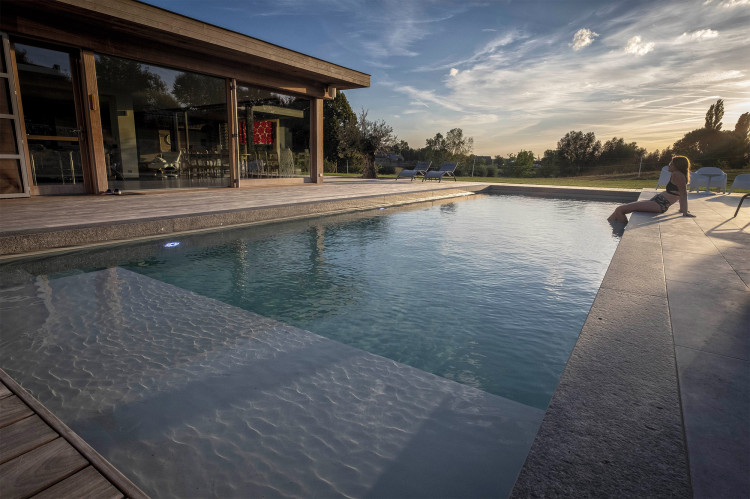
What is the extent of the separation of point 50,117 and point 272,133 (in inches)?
199

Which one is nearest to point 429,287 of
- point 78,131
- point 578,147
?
point 78,131

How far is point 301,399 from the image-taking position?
174 cm

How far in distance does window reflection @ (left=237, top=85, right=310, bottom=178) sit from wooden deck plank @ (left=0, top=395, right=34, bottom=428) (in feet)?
29.4

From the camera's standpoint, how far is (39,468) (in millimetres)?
1007

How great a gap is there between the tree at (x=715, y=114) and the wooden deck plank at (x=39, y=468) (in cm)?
4975

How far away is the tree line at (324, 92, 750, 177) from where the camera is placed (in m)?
17.0

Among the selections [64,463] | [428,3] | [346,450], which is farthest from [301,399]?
[428,3]

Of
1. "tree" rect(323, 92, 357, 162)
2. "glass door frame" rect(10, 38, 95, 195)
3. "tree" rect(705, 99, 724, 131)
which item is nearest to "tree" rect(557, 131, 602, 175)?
"tree" rect(705, 99, 724, 131)

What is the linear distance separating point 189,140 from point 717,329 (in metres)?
9.37

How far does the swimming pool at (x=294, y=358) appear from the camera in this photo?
1419 millimetres

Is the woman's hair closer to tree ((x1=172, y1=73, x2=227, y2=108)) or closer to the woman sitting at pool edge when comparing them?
the woman sitting at pool edge

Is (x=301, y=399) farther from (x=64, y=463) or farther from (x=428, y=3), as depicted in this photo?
(x=428, y=3)

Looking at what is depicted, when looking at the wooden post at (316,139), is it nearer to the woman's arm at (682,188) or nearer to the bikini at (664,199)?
the bikini at (664,199)

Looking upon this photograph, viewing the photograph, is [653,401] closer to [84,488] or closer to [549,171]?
[84,488]
